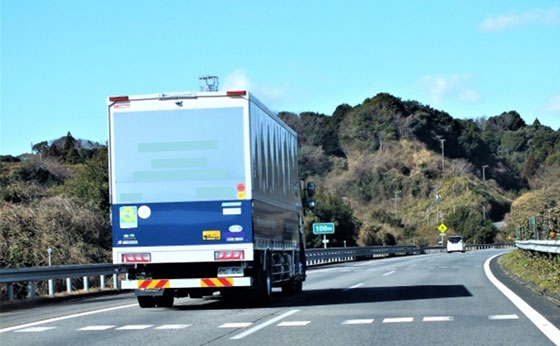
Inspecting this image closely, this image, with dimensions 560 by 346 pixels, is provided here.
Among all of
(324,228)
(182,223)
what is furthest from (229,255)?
(324,228)

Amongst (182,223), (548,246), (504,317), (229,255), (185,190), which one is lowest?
(504,317)

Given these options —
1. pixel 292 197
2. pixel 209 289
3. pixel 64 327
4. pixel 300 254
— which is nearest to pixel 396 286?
pixel 300 254

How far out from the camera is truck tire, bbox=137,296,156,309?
1642cm

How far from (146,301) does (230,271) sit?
7.35ft

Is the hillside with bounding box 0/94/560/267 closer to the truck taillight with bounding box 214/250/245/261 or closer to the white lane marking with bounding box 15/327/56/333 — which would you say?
the truck taillight with bounding box 214/250/245/261

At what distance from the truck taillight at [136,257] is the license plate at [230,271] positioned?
128cm

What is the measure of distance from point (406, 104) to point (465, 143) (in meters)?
11.9

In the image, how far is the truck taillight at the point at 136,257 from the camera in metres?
15.2

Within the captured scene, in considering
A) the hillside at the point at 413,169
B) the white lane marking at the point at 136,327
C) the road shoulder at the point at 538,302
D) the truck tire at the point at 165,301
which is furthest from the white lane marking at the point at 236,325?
the hillside at the point at 413,169

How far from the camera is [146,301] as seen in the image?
16.5 meters

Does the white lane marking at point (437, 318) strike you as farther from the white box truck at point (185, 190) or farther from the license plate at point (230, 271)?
the license plate at point (230, 271)

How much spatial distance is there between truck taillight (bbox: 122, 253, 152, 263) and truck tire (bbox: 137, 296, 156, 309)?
1.36 m

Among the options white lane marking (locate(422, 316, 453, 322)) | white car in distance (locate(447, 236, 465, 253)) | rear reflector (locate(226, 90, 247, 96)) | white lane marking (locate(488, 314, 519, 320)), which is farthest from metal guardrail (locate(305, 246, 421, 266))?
white lane marking (locate(488, 314, 519, 320))

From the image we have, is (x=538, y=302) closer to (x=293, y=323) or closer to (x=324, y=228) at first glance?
(x=293, y=323)
